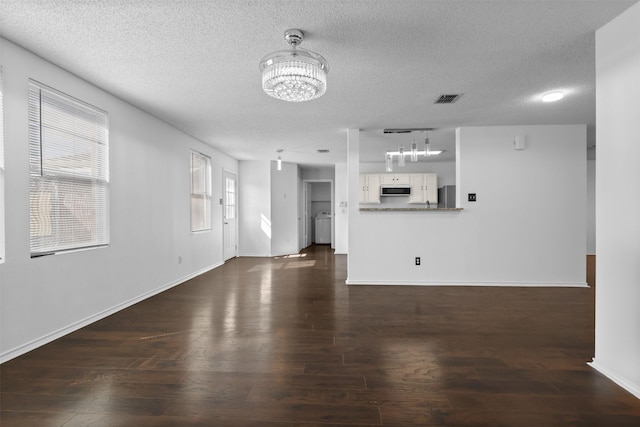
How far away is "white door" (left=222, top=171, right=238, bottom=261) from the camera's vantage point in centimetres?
706

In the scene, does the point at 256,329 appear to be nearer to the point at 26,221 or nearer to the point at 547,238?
the point at 26,221

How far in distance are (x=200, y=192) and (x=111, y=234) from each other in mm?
2453

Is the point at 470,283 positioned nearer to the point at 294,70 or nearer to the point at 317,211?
the point at 294,70

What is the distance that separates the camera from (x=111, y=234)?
11.6ft

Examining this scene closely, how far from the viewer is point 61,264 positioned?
9.45ft

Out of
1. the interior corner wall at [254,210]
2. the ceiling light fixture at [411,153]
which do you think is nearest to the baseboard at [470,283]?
the ceiling light fixture at [411,153]

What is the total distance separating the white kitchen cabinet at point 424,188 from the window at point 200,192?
4619mm

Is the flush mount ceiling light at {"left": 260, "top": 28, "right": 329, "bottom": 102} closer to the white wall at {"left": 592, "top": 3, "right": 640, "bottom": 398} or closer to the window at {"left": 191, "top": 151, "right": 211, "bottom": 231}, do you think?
the white wall at {"left": 592, "top": 3, "right": 640, "bottom": 398}

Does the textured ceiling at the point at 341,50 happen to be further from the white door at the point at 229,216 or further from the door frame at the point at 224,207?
the white door at the point at 229,216

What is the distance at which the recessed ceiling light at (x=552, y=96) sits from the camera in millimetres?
3540

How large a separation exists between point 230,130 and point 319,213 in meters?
6.57

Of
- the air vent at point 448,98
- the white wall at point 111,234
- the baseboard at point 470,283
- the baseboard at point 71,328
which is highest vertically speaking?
the air vent at point 448,98

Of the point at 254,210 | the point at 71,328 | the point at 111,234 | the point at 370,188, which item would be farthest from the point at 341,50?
the point at 254,210

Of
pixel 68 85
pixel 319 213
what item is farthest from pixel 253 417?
pixel 319 213
